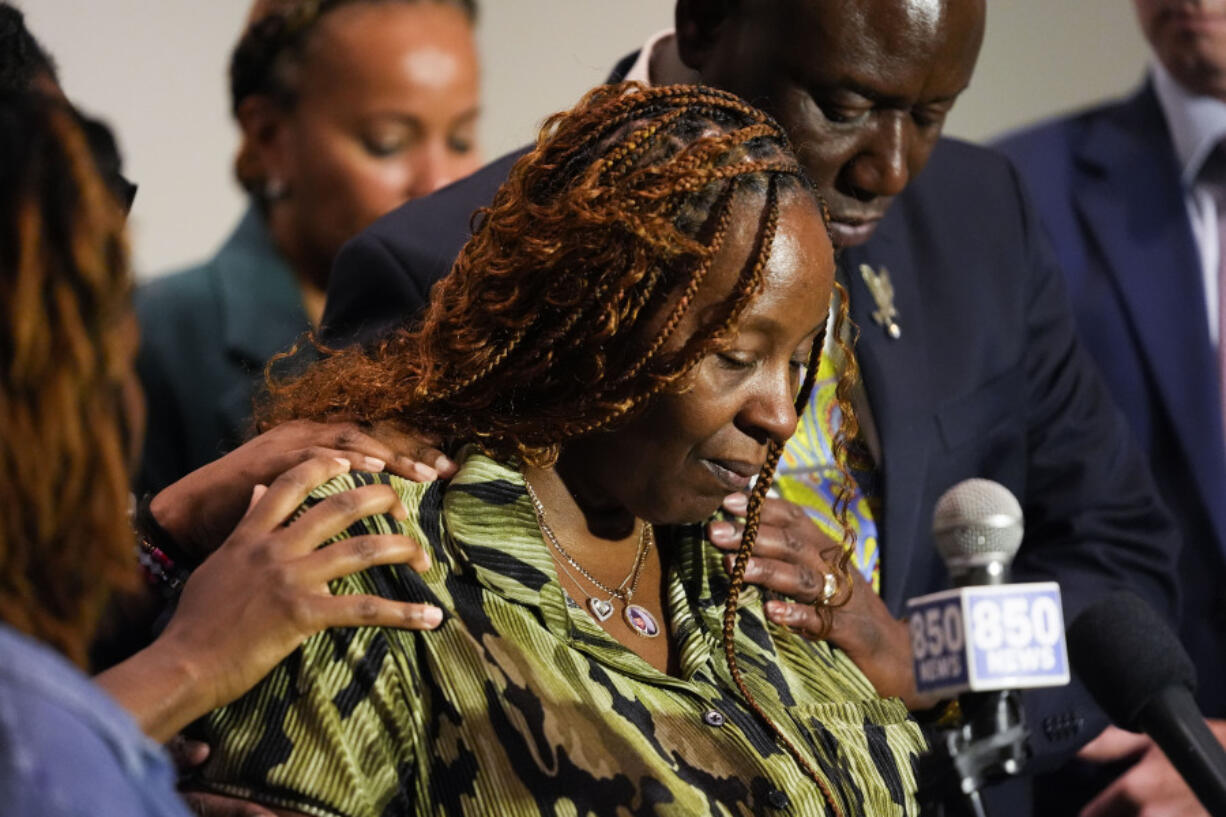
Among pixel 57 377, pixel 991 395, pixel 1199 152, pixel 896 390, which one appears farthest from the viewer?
pixel 1199 152

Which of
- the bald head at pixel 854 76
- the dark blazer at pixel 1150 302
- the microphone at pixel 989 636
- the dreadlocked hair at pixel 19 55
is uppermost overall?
the dreadlocked hair at pixel 19 55

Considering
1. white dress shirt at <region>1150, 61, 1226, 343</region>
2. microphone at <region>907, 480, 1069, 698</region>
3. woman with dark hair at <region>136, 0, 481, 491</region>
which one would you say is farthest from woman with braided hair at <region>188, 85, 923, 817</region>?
white dress shirt at <region>1150, 61, 1226, 343</region>

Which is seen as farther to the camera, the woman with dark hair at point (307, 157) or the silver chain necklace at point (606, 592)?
the woman with dark hair at point (307, 157)

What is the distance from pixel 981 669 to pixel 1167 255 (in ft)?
7.69

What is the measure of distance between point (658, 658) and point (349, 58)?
1712 millimetres

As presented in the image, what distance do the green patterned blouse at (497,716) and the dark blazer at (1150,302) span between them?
1.83 meters

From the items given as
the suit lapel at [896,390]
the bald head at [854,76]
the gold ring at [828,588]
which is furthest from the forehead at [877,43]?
the gold ring at [828,588]

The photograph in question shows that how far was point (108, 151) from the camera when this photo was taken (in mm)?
1437

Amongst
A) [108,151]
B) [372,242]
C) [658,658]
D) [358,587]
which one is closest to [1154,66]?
[372,242]

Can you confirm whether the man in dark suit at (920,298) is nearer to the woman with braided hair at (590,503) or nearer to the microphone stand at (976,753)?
the woman with braided hair at (590,503)

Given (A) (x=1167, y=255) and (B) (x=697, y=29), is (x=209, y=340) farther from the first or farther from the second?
(A) (x=1167, y=255)

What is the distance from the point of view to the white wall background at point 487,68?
342cm

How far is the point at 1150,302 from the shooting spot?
3.81 meters

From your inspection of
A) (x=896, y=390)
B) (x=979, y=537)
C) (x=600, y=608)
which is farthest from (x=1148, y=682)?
(x=896, y=390)
